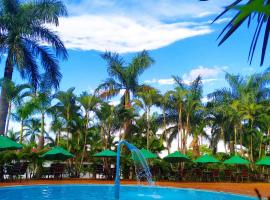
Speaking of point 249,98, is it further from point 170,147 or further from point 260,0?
point 260,0

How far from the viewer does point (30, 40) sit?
2295cm

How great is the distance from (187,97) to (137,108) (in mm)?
3687

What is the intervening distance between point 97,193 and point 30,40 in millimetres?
10053

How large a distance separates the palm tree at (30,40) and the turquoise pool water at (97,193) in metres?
5.62

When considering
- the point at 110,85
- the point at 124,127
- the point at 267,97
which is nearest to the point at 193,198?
the point at 124,127

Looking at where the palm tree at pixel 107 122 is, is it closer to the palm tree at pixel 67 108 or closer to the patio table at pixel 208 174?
the palm tree at pixel 67 108

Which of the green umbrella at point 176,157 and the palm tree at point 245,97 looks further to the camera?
the palm tree at point 245,97

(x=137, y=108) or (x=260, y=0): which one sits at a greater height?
(x=137, y=108)

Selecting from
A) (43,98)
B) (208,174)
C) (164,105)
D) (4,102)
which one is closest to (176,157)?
(208,174)

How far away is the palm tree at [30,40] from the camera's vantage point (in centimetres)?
2173

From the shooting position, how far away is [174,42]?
35781 mm

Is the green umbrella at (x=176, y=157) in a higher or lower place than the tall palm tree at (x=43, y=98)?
lower

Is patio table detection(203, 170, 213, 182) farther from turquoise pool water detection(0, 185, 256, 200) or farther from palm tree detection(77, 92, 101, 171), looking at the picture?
palm tree detection(77, 92, 101, 171)

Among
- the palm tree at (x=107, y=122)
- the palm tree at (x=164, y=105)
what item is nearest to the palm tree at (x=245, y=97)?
the palm tree at (x=164, y=105)
